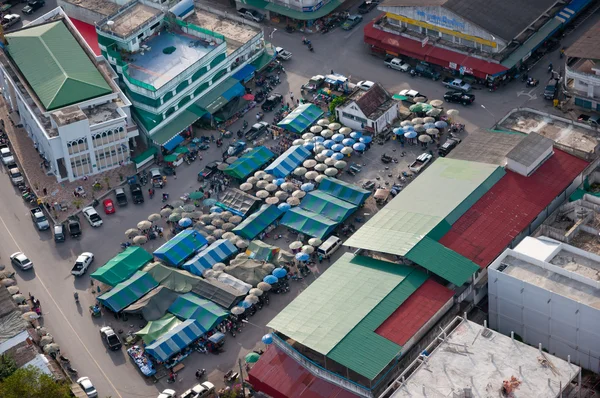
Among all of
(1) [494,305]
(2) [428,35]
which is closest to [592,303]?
(1) [494,305]

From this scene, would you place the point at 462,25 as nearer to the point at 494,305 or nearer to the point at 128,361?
the point at 494,305

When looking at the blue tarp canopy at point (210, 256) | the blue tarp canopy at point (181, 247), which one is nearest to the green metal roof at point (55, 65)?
→ the blue tarp canopy at point (181, 247)

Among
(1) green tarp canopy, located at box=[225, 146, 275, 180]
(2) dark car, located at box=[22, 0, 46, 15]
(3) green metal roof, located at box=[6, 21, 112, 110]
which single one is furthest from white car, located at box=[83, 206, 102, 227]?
(2) dark car, located at box=[22, 0, 46, 15]

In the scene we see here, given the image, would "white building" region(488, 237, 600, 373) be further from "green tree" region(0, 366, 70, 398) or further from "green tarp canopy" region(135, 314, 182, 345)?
"green tree" region(0, 366, 70, 398)

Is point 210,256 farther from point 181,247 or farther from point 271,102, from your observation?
point 271,102

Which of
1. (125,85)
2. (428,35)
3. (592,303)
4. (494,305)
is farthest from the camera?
(428,35)

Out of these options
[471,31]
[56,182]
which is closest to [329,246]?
[56,182]
